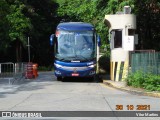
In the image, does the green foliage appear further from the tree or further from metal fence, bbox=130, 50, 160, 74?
the tree

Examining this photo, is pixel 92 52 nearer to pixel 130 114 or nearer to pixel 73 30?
pixel 73 30

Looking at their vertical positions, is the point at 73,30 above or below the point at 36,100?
above

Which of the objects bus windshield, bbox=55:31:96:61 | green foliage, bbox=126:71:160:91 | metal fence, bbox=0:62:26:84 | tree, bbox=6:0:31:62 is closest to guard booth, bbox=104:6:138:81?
bus windshield, bbox=55:31:96:61

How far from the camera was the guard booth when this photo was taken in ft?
93.1

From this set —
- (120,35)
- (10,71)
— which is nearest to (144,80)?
(120,35)

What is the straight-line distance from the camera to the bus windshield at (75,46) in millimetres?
29136

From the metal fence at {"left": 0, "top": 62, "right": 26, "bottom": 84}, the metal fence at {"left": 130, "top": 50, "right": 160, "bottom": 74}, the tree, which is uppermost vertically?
the tree

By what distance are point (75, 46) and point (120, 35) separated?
2930 millimetres

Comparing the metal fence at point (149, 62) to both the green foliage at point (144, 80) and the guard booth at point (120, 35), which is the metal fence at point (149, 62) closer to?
the green foliage at point (144, 80)

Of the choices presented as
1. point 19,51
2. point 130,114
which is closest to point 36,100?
point 130,114

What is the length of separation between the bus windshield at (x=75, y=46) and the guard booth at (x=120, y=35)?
1.38m

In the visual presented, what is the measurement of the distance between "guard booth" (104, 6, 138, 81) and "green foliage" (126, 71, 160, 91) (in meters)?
3.76

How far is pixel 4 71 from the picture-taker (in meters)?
35.3

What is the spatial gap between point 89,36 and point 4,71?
8839 mm
